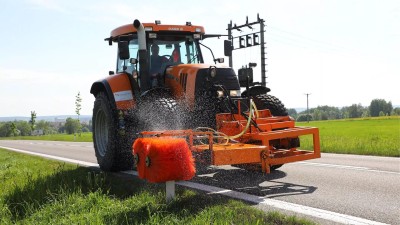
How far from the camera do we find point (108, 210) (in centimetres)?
459

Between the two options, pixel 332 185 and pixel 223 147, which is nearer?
pixel 223 147

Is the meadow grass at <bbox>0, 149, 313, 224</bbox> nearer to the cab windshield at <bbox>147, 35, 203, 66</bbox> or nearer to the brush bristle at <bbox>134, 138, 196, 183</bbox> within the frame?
the brush bristle at <bbox>134, 138, 196, 183</bbox>

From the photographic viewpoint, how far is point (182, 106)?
6.93 metres

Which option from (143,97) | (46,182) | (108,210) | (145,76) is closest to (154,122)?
(143,97)

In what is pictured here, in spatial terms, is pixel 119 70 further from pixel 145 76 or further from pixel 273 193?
pixel 273 193

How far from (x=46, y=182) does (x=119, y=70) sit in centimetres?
326

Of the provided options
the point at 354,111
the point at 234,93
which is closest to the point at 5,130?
the point at 354,111

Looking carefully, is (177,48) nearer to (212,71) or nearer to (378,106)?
(212,71)

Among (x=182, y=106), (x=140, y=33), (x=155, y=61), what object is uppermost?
(x=140, y=33)

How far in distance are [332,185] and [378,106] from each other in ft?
551

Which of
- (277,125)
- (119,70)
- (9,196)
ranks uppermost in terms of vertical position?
(119,70)

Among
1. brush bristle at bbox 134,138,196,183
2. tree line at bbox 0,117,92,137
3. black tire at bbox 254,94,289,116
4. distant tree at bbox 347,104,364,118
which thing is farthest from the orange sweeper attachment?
distant tree at bbox 347,104,364,118

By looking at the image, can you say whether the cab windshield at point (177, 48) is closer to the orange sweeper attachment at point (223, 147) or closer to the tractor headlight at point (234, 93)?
the tractor headlight at point (234, 93)

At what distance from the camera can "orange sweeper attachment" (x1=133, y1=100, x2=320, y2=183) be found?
4332mm
